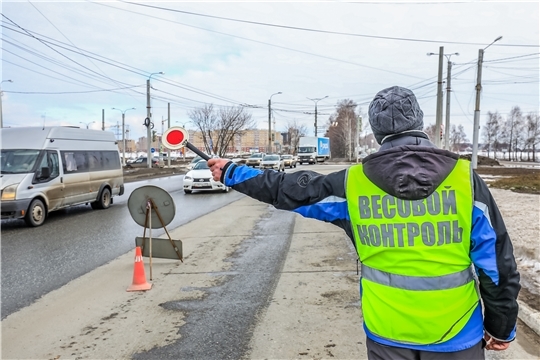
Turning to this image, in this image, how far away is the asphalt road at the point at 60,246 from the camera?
20.5ft

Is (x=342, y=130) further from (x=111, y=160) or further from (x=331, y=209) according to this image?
(x=331, y=209)

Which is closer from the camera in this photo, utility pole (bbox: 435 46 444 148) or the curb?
the curb

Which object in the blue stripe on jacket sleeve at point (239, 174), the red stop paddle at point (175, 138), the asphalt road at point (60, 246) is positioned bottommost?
the asphalt road at point (60, 246)

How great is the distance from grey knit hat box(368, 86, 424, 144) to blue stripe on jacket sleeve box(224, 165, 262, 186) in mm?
695

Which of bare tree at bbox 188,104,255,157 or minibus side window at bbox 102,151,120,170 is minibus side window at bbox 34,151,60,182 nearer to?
minibus side window at bbox 102,151,120,170

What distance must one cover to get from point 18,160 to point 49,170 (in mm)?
830

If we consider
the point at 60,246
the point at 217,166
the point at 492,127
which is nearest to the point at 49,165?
the point at 60,246

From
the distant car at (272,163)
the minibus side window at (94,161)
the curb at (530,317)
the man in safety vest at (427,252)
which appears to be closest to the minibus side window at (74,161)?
the minibus side window at (94,161)

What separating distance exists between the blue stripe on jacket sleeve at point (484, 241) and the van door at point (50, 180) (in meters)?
12.0

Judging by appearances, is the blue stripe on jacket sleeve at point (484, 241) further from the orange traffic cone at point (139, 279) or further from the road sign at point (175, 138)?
the orange traffic cone at point (139, 279)

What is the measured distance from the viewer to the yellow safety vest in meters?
1.86

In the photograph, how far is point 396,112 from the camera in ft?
6.61

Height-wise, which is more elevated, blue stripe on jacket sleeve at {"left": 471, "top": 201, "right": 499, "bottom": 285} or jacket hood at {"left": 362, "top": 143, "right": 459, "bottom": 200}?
jacket hood at {"left": 362, "top": 143, "right": 459, "bottom": 200}

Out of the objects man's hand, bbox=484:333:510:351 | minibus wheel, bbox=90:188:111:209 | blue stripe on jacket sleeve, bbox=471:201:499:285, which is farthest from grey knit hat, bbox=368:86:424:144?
minibus wheel, bbox=90:188:111:209
